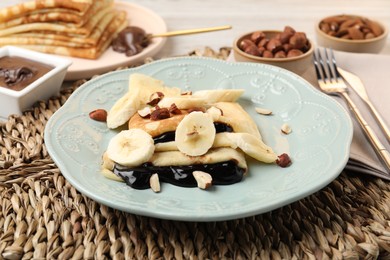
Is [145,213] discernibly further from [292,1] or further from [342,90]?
[292,1]

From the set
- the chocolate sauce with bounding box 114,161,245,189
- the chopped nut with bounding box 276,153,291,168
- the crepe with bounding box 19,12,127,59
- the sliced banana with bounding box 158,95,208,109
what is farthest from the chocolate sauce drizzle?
the crepe with bounding box 19,12,127,59

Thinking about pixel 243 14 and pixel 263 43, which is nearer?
pixel 263 43

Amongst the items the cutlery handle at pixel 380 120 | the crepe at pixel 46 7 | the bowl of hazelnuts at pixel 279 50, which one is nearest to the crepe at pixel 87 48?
the crepe at pixel 46 7

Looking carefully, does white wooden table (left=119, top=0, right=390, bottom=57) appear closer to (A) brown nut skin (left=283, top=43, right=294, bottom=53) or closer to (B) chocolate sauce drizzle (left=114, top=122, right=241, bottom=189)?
(A) brown nut skin (left=283, top=43, right=294, bottom=53)

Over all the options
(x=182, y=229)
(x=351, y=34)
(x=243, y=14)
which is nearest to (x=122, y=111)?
(x=182, y=229)

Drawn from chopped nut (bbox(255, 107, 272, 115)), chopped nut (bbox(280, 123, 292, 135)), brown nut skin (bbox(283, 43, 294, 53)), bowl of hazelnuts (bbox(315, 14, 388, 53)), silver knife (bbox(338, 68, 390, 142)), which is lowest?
bowl of hazelnuts (bbox(315, 14, 388, 53))

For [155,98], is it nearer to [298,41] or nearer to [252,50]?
[252,50]

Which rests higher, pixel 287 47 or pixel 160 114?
pixel 160 114
